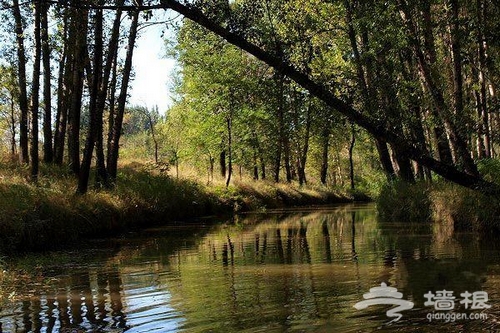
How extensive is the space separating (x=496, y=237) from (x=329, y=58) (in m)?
13.5

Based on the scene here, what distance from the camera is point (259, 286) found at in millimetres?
6953

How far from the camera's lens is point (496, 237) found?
1088 cm

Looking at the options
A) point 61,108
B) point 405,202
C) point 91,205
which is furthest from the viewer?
point 61,108

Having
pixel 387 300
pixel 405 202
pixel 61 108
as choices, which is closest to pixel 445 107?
pixel 405 202

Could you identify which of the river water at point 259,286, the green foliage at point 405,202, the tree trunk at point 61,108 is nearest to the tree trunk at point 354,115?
the river water at point 259,286

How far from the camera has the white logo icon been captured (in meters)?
5.32

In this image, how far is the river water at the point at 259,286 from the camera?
512 centimetres

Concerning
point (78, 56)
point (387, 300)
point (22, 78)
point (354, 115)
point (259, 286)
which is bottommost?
point (387, 300)

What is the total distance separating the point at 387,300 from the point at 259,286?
183cm

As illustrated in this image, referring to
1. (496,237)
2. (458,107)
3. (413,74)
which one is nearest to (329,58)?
(413,74)

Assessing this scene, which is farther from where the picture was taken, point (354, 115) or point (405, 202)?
point (405, 202)

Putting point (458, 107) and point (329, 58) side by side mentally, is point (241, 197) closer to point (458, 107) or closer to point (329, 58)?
point (329, 58)

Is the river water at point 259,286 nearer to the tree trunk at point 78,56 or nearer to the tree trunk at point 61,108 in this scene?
the tree trunk at point 78,56

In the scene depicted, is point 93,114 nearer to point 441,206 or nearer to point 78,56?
point 78,56
